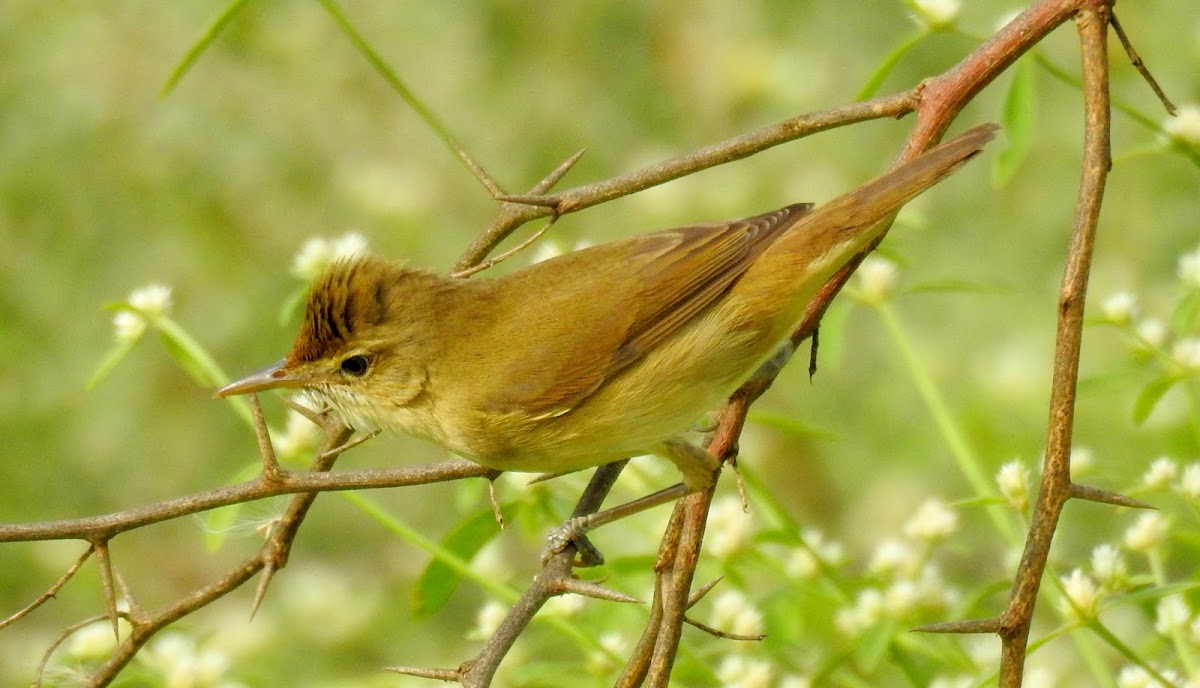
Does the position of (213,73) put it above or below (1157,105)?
above

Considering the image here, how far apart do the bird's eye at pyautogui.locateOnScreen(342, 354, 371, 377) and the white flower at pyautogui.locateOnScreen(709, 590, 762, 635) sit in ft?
3.00

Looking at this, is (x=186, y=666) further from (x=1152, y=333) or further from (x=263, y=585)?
(x=1152, y=333)

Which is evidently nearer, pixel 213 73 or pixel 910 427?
pixel 910 427

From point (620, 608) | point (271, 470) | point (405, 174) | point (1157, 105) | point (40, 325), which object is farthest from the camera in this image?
point (405, 174)

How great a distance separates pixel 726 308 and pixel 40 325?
4.03 m

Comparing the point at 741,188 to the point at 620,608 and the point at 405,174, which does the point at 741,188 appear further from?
the point at 620,608

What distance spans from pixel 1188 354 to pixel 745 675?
1146 mm

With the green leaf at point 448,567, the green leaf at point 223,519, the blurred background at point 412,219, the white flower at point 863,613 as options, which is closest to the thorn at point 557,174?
the green leaf at point 448,567

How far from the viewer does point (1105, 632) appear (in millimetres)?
2475

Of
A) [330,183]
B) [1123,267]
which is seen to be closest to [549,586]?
[1123,267]

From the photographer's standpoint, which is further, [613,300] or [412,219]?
[412,219]

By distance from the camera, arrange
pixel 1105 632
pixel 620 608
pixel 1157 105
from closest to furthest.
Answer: pixel 1105 632 < pixel 620 608 < pixel 1157 105

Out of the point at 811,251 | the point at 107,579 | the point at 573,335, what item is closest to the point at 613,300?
the point at 573,335

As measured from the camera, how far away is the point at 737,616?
9.93ft
